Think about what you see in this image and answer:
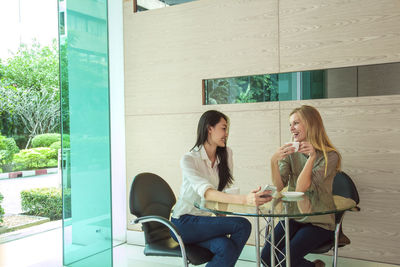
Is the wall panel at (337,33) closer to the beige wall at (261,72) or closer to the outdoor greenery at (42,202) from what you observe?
the beige wall at (261,72)

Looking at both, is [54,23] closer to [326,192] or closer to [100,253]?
[100,253]

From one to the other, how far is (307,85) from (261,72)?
45 cm

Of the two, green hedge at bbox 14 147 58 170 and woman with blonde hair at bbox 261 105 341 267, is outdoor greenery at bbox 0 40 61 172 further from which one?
woman with blonde hair at bbox 261 105 341 267

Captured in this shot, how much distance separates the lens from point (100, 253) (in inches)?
128

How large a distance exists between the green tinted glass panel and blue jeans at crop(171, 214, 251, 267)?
1145mm

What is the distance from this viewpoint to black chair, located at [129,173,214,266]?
2242mm

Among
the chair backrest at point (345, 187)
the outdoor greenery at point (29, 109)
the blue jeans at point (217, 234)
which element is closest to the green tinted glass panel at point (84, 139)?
the blue jeans at point (217, 234)

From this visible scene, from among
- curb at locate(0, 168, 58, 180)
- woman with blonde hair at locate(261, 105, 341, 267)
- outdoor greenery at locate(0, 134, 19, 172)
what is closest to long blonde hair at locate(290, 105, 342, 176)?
woman with blonde hair at locate(261, 105, 341, 267)

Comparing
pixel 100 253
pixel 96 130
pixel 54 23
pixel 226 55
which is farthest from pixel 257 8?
pixel 54 23

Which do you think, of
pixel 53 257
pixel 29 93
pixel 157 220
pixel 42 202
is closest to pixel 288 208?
pixel 157 220

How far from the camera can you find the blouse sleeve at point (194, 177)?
2.35 m

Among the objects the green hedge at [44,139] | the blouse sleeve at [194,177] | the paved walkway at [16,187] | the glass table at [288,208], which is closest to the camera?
the glass table at [288,208]

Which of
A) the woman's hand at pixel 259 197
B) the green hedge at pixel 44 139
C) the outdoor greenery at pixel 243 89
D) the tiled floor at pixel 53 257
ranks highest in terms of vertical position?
the outdoor greenery at pixel 243 89

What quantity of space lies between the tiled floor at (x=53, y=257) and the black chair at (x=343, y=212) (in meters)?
0.74
